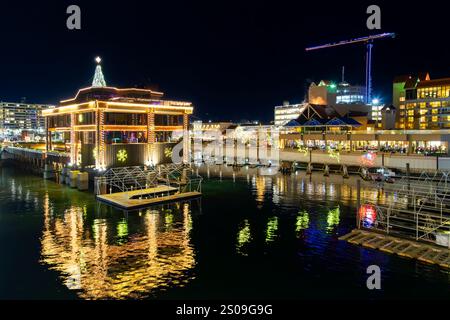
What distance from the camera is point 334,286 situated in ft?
73.7

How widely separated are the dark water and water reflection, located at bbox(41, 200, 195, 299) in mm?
74

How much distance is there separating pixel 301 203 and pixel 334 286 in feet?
78.0

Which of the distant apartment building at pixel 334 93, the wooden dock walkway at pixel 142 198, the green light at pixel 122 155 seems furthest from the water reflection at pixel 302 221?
the distant apartment building at pixel 334 93

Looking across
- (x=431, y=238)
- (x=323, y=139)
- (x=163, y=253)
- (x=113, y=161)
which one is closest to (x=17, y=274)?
(x=163, y=253)

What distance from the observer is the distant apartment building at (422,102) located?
110 m

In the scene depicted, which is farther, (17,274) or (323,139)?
(323,139)

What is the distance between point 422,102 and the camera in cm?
11469

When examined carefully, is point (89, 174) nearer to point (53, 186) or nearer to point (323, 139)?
point (53, 186)

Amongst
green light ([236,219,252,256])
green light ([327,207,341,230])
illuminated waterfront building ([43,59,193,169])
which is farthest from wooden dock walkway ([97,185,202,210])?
green light ([327,207,341,230])

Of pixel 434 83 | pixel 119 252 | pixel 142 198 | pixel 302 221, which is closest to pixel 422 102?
pixel 434 83

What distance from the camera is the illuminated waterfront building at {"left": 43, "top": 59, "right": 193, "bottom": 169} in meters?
58.0

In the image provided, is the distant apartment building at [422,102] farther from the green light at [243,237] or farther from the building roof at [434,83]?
the green light at [243,237]
